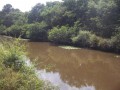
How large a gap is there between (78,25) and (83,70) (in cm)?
1713

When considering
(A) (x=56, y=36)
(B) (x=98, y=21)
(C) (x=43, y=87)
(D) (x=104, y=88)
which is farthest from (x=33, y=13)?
(C) (x=43, y=87)

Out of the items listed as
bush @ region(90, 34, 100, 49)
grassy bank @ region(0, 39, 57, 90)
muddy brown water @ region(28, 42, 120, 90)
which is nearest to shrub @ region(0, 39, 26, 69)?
grassy bank @ region(0, 39, 57, 90)

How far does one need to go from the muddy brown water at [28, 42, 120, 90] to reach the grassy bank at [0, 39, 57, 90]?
2098mm

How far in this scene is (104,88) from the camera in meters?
15.0

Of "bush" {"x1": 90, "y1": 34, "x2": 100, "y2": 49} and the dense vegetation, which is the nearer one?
A: "bush" {"x1": 90, "y1": 34, "x2": 100, "y2": 49}

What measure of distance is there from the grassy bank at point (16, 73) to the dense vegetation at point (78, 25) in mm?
18549

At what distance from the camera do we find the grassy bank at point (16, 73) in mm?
8484

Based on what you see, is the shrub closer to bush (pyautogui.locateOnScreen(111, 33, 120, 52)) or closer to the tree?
bush (pyautogui.locateOnScreen(111, 33, 120, 52))

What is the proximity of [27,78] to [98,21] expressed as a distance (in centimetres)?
2491

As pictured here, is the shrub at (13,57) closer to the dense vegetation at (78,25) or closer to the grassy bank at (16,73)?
the grassy bank at (16,73)

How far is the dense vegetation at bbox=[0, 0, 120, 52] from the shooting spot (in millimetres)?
30547

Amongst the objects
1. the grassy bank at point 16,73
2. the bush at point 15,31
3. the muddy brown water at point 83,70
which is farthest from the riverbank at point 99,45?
the grassy bank at point 16,73

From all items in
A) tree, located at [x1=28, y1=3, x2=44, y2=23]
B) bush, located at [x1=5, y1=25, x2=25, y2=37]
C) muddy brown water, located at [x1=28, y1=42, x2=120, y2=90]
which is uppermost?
tree, located at [x1=28, y1=3, x2=44, y2=23]

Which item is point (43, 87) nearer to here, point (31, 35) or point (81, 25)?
point (81, 25)
